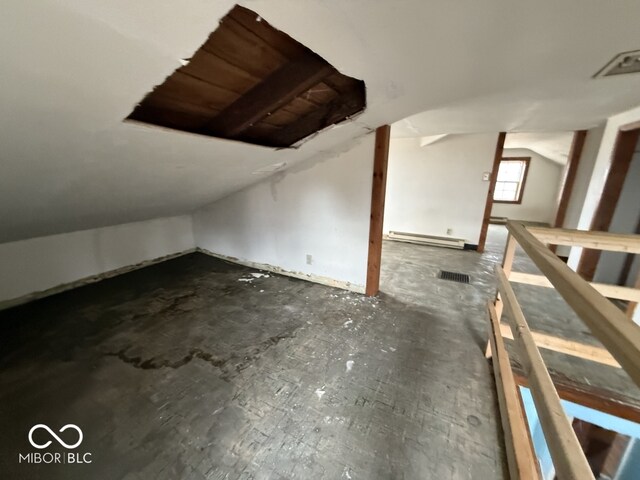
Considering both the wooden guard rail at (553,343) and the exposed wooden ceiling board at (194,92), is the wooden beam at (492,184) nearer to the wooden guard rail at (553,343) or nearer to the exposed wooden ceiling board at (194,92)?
the wooden guard rail at (553,343)

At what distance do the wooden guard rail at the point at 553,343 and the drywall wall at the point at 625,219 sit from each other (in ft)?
5.46

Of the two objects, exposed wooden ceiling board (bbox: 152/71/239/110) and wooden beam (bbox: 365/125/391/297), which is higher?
exposed wooden ceiling board (bbox: 152/71/239/110)

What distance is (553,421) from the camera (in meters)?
0.65

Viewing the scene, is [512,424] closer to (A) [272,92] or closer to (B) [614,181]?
(A) [272,92]

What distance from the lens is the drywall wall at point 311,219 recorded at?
8.69ft

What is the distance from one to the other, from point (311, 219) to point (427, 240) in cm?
283

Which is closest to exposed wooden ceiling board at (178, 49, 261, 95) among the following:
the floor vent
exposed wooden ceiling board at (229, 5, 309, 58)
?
exposed wooden ceiling board at (229, 5, 309, 58)

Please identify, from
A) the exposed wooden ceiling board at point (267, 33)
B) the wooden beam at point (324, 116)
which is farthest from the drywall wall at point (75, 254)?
the exposed wooden ceiling board at point (267, 33)

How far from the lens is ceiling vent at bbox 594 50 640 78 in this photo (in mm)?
1198

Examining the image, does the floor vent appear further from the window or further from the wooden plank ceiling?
the window

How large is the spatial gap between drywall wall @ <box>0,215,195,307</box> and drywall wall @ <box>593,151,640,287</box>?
18.0 ft

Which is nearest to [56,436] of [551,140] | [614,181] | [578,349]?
[578,349]

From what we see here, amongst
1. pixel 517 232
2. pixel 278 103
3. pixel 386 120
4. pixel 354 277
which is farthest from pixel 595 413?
pixel 278 103

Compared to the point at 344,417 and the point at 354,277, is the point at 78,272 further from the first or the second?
the point at 344,417
